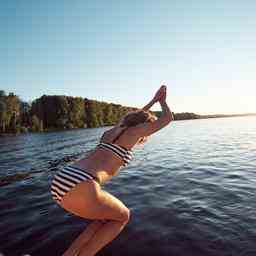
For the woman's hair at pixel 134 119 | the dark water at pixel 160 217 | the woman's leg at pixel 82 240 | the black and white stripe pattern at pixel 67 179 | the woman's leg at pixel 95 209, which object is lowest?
the dark water at pixel 160 217

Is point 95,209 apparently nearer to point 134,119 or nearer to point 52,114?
point 134,119

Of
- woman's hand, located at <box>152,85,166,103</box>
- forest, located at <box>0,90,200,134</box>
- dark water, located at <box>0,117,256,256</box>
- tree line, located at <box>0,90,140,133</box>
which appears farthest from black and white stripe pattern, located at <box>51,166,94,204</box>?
tree line, located at <box>0,90,140,133</box>

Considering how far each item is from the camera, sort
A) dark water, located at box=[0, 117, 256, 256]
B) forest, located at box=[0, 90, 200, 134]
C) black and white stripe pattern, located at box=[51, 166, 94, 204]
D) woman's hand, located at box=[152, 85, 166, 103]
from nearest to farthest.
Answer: black and white stripe pattern, located at box=[51, 166, 94, 204] < woman's hand, located at box=[152, 85, 166, 103] < dark water, located at box=[0, 117, 256, 256] < forest, located at box=[0, 90, 200, 134]

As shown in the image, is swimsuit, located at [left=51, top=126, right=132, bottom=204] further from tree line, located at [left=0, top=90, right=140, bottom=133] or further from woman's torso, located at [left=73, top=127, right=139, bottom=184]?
tree line, located at [left=0, top=90, right=140, bottom=133]

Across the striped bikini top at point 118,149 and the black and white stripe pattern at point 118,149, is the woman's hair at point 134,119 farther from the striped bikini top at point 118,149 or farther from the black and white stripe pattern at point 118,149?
the black and white stripe pattern at point 118,149

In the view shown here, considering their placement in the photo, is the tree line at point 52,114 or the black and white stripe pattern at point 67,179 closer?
the black and white stripe pattern at point 67,179

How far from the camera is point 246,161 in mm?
16719

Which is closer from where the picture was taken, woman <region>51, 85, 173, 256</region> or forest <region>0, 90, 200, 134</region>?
woman <region>51, 85, 173, 256</region>

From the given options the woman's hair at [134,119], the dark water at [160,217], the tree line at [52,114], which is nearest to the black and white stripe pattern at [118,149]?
the woman's hair at [134,119]

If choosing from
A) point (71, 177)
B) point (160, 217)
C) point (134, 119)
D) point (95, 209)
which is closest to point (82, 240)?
point (95, 209)

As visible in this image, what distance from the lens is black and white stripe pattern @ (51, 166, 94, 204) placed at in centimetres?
369

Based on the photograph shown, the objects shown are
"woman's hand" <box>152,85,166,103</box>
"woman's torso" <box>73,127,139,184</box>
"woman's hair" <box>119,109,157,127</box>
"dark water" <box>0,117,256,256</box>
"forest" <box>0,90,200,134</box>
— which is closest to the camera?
"woman's torso" <box>73,127,139,184</box>

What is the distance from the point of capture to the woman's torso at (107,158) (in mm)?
3870

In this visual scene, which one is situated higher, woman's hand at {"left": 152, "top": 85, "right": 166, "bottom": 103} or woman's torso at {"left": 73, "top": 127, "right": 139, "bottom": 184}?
woman's hand at {"left": 152, "top": 85, "right": 166, "bottom": 103}
